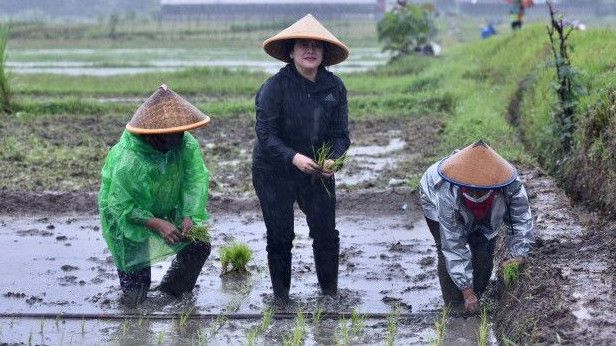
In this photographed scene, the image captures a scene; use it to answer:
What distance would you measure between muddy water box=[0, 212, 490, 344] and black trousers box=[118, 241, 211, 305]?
74mm

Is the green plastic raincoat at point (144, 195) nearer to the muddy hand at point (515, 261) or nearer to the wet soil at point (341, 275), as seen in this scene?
the wet soil at point (341, 275)

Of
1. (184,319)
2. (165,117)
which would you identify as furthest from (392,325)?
(165,117)

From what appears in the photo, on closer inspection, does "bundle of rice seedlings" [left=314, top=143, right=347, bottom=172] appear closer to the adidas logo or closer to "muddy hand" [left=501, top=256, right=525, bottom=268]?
the adidas logo

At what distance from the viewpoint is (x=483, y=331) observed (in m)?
5.83

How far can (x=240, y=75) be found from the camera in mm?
23016

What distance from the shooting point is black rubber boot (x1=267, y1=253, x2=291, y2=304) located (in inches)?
268

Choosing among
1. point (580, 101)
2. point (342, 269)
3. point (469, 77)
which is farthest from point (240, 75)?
point (342, 269)

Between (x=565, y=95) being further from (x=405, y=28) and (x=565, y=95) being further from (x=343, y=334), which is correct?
(x=405, y=28)

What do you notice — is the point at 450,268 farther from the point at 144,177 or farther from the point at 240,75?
the point at 240,75

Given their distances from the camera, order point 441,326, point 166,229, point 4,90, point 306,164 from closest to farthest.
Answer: point 441,326 < point 306,164 < point 166,229 < point 4,90

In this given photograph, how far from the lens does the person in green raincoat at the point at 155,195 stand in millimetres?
6645

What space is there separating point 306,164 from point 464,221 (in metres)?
0.90

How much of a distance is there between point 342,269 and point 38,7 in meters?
68.6

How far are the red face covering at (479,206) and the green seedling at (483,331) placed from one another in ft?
1.67
